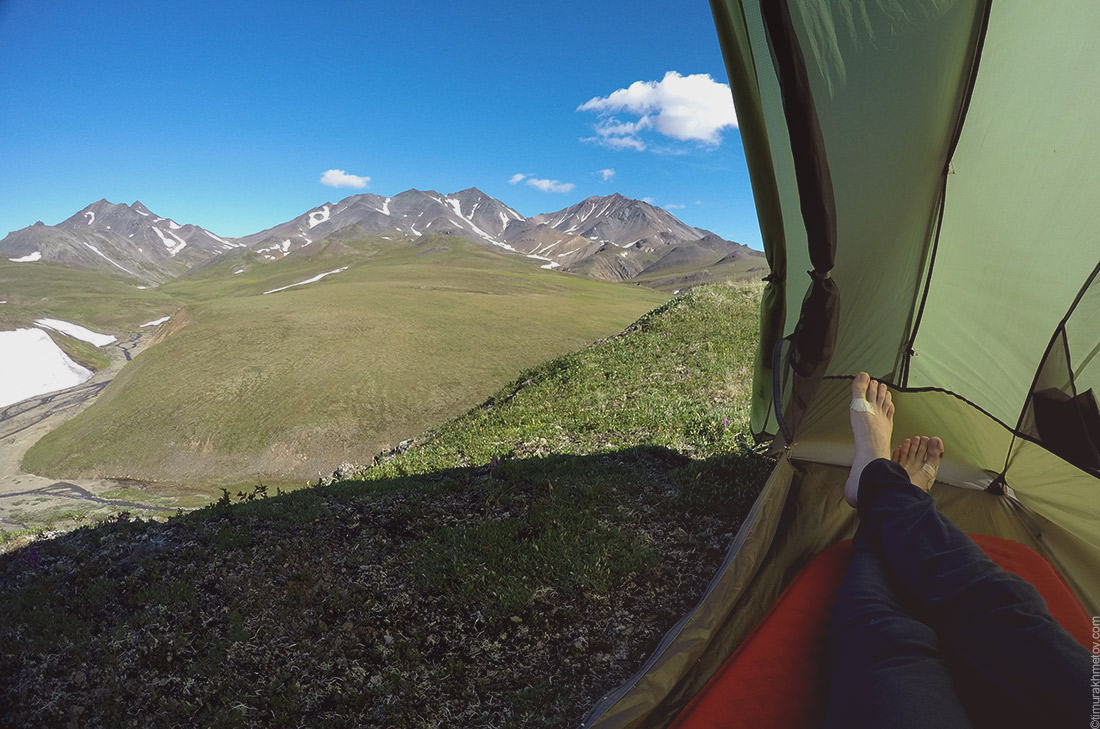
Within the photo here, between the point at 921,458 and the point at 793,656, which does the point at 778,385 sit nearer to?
the point at 921,458

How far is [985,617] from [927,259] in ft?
10.8

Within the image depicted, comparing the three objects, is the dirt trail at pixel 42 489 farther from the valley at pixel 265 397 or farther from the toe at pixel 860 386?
the toe at pixel 860 386

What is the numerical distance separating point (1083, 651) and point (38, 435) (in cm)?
7185

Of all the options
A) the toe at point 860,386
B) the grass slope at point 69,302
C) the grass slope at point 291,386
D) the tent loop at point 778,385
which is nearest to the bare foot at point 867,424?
the toe at point 860,386

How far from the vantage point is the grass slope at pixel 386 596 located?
11.7ft

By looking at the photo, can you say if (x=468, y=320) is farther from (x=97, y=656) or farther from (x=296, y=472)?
(x=97, y=656)

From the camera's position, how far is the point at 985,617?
7.64 feet

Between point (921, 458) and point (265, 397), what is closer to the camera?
point (921, 458)

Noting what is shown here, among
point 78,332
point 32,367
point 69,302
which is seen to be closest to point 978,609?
point 32,367

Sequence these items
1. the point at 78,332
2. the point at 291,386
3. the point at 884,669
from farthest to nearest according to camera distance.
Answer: the point at 78,332 < the point at 291,386 < the point at 884,669

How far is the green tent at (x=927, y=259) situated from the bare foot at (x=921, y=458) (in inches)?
23.2

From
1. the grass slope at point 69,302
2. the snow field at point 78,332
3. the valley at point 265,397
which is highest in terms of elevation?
the grass slope at point 69,302

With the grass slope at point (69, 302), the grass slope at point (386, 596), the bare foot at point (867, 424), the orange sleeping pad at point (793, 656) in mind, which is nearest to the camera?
the orange sleeping pad at point (793, 656)

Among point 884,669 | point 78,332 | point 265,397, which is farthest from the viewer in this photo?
point 78,332
